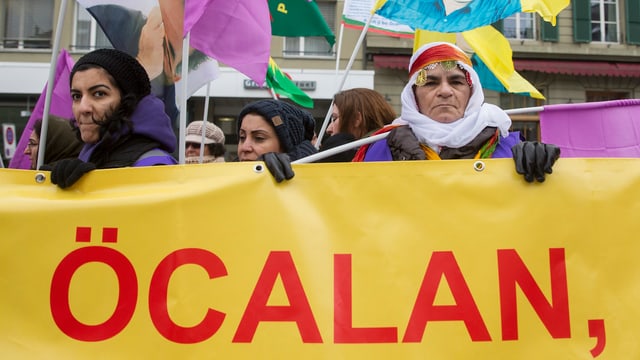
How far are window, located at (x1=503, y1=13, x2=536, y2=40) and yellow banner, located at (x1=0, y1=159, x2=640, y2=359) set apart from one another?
15.1 metres

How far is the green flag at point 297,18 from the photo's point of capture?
4.63 meters

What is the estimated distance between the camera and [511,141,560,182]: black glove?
163 centimetres

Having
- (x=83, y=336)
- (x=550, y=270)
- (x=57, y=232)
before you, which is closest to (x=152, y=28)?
(x=57, y=232)

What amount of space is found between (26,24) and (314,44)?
24.5 ft

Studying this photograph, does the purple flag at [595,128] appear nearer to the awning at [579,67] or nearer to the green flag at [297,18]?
the green flag at [297,18]

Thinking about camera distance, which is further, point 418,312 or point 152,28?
point 152,28

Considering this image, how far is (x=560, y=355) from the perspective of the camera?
1.60 meters

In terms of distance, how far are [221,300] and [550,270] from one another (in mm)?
954

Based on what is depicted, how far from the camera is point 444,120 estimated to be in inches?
80.0

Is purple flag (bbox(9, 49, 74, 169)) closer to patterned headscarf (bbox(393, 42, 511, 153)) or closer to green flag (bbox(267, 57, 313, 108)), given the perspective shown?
green flag (bbox(267, 57, 313, 108))

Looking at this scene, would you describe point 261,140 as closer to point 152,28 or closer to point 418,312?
point 152,28

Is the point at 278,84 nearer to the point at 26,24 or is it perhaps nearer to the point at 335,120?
the point at 335,120

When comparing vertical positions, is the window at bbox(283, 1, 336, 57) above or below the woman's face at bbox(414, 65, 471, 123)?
above

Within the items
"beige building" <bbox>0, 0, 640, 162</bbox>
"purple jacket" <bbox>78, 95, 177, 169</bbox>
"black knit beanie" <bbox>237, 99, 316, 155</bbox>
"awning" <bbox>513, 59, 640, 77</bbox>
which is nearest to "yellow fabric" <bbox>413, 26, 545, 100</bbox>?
"black knit beanie" <bbox>237, 99, 316, 155</bbox>
